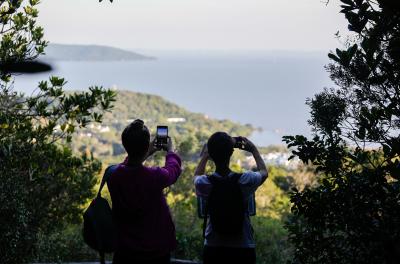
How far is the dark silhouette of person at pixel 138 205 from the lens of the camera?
8.70ft

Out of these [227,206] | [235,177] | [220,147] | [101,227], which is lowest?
[101,227]

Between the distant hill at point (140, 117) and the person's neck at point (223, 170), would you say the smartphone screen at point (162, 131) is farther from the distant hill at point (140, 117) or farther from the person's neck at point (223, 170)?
the distant hill at point (140, 117)

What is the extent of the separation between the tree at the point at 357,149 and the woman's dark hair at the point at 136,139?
0.92 meters

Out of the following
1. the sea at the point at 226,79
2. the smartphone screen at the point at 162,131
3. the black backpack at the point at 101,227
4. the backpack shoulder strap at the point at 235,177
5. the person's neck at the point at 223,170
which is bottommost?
the black backpack at the point at 101,227

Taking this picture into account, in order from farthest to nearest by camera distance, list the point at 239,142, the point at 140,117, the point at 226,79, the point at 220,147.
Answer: the point at 226,79 → the point at 140,117 → the point at 239,142 → the point at 220,147

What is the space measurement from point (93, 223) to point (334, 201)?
4.30 feet

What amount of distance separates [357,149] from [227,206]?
943mm

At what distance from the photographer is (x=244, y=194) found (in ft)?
9.13

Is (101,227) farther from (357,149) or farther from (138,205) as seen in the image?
(357,149)

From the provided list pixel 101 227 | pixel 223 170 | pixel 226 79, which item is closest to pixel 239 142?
pixel 223 170

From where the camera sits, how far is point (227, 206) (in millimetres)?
2736

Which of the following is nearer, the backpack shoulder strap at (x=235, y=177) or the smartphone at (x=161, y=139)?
the backpack shoulder strap at (x=235, y=177)

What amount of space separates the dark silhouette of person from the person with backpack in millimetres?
266

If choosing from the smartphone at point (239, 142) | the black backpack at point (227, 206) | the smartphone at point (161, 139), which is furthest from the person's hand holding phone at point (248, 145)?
the smartphone at point (161, 139)
